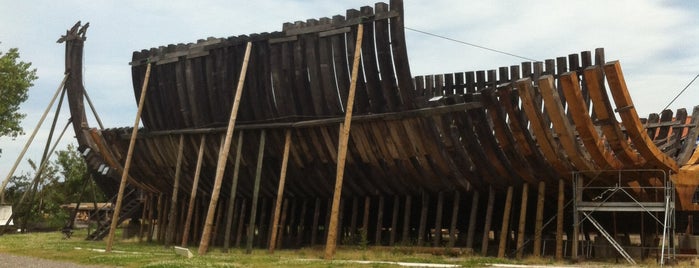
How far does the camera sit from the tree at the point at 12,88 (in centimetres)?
4294

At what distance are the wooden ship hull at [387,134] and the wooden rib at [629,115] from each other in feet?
0.11

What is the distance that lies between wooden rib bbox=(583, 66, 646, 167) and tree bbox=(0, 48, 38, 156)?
3622 cm

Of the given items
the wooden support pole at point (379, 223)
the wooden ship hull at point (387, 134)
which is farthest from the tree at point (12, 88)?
the wooden support pole at point (379, 223)

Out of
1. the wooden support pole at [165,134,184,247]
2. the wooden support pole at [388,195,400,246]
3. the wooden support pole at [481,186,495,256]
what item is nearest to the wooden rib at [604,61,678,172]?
the wooden support pole at [481,186,495,256]

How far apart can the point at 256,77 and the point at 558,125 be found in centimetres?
1036

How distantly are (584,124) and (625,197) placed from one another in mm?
4007

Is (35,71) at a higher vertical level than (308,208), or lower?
higher

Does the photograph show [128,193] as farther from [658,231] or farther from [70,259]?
[658,231]

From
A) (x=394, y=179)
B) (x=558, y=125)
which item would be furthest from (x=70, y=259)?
(x=558, y=125)

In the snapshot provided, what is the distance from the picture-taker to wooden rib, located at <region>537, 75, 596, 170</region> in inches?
691

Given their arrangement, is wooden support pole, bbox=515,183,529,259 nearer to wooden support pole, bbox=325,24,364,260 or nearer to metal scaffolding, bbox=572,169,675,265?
metal scaffolding, bbox=572,169,675,265

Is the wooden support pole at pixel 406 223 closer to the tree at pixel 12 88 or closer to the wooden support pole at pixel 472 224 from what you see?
the wooden support pole at pixel 472 224

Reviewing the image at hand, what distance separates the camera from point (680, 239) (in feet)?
73.8

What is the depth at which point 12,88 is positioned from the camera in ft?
142
